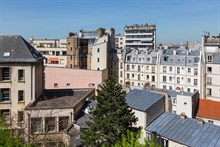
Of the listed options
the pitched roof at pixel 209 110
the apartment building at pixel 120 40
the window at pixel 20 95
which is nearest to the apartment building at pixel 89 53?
the pitched roof at pixel 209 110

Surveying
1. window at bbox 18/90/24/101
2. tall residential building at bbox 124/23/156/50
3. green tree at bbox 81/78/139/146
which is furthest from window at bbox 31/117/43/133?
tall residential building at bbox 124/23/156/50

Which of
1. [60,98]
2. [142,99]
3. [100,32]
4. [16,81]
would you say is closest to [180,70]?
[100,32]

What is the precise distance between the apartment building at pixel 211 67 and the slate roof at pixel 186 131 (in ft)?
97.2

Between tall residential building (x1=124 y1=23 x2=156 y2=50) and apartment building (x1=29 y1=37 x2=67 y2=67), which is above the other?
tall residential building (x1=124 y1=23 x2=156 y2=50)

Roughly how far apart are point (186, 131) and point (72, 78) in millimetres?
27496

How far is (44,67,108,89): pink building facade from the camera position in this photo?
152 ft

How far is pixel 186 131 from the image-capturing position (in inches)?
974

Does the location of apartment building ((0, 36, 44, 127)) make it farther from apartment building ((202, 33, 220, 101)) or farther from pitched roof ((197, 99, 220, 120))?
apartment building ((202, 33, 220, 101))

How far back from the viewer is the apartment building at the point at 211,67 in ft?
175

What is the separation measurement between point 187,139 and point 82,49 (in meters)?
57.4

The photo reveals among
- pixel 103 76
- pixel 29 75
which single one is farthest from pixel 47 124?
pixel 103 76

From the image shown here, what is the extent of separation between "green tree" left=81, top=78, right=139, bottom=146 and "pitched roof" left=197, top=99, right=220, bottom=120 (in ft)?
58.6

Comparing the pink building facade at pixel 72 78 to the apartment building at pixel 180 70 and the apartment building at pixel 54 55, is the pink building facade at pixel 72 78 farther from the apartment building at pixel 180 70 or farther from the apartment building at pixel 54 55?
the apartment building at pixel 54 55

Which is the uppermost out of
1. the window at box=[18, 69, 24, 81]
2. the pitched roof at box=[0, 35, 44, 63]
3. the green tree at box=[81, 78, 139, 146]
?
the pitched roof at box=[0, 35, 44, 63]
